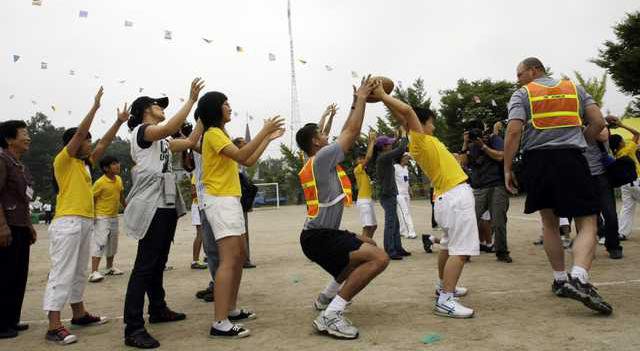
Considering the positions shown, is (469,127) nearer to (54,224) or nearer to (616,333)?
(616,333)

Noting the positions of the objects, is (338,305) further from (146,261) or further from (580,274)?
(580,274)

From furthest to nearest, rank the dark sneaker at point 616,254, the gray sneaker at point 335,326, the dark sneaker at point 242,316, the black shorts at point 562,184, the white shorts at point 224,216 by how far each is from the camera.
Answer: the dark sneaker at point 616,254 → the dark sneaker at point 242,316 → the black shorts at point 562,184 → the white shorts at point 224,216 → the gray sneaker at point 335,326

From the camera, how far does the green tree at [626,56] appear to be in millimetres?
23781

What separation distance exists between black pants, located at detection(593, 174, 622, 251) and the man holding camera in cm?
128

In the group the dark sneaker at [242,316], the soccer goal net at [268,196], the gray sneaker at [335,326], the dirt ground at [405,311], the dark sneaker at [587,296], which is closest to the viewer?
the dirt ground at [405,311]

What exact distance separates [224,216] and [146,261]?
796 mm

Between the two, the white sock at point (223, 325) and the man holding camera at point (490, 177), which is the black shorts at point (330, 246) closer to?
the white sock at point (223, 325)

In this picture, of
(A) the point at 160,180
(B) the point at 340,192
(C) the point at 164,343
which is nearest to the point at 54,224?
(A) the point at 160,180

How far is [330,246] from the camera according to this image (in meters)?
4.03

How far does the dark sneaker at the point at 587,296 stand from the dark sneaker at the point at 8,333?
4954 mm

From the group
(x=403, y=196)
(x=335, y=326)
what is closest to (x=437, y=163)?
(x=335, y=326)

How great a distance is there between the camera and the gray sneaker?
3703 mm

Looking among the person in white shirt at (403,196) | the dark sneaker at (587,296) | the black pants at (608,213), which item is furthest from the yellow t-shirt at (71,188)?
the person in white shirt at (403,196)

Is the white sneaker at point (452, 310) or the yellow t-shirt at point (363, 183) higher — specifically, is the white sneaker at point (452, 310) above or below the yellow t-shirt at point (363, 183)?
below
